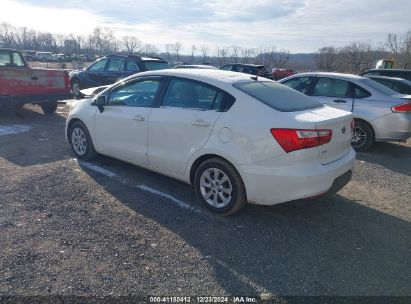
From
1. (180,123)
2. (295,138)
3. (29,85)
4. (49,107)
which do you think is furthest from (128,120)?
(49,107)

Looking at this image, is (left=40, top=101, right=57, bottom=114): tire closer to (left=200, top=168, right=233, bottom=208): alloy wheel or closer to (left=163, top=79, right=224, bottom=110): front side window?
(left=163, top=79, right=224, bottom=110): front side window

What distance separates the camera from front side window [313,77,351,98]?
7.44 metres

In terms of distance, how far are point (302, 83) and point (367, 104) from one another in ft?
5.08

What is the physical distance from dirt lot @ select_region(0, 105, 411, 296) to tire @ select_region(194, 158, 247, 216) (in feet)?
0.47

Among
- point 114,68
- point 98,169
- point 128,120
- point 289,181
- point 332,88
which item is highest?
point 114,68

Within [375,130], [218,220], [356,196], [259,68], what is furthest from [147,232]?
[259,68]

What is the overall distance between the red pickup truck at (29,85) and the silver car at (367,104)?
6.77m

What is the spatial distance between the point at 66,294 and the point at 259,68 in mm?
19637

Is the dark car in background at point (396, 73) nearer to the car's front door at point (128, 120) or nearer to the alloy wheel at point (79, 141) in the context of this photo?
the car's front door at point (128, 120)

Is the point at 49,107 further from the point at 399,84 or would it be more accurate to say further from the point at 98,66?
the point at 399,84

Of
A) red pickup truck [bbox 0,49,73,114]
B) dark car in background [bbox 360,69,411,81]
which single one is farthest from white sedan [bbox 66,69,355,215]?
dark car in background [bbox 360,69,411,81]

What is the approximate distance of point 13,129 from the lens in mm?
8250

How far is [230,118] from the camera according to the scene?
12.6ft

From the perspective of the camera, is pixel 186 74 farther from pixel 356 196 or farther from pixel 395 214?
pixel 395 214
